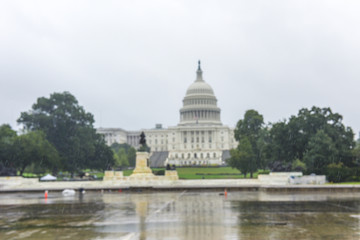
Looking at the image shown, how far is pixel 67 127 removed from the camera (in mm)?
74062

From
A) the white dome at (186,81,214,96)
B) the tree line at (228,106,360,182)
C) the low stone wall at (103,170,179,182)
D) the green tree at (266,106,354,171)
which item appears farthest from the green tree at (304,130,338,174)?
the white dome at (186,81,214,96)

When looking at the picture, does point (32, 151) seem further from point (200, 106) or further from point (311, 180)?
point (200, 106)

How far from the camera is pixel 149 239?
49.9 feet

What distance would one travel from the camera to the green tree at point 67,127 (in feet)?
229

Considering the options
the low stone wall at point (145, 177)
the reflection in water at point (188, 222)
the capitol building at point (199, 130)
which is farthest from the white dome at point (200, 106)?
the reflection in water at point (188, 222)

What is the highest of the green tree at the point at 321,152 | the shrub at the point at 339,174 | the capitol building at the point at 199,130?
the capitol building at the point at 199,130

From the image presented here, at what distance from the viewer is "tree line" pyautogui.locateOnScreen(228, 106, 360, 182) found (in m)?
47.1

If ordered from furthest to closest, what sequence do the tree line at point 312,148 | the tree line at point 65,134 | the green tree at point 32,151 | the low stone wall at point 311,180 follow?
the tree line at point 65,134, the green tree at point 32,151, the tree line at point 312,148, the low stone wall at point 311,180

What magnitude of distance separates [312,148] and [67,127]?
41.4 m

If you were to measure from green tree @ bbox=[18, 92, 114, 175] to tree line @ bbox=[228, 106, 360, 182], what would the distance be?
919 inches

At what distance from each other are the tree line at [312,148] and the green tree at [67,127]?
23.3 metres

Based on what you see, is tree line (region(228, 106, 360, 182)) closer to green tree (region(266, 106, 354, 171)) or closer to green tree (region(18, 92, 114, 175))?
green tree (region(266, 106, 354, 171))

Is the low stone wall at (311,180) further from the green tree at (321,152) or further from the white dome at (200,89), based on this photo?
the white dome at (200,89)

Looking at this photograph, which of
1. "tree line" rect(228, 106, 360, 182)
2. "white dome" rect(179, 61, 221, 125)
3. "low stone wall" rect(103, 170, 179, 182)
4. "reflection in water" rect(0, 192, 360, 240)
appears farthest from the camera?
"white dome" rect(179, 61, 221, 125)
